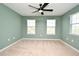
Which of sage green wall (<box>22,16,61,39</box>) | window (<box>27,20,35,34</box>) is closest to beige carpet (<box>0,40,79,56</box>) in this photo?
sage green wall (<box>22,16,61,39</box>)

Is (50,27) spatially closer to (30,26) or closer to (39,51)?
(30,26)

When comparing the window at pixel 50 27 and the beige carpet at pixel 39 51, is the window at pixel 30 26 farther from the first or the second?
the beige carpet at pixel 39 51

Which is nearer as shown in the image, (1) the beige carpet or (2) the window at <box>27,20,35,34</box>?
(1) the beige carpet

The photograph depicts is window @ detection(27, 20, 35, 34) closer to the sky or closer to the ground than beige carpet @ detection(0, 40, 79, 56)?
closer to the sky

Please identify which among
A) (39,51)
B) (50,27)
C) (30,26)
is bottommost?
(39,51)

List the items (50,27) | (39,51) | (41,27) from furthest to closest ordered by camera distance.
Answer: (41,27), (50,27), (39,51)

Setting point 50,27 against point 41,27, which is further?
point 41,27

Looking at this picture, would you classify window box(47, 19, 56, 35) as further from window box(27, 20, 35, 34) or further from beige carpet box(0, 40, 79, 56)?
beige carpet box(0, 40, 79, 56)

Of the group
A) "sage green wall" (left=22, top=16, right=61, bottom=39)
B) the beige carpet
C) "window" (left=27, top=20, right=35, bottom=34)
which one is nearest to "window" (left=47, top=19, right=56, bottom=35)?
"sage green wall" (left=22, top=16, right=61, bottom=39)

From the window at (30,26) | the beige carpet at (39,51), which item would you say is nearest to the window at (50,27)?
the window at (30,26)

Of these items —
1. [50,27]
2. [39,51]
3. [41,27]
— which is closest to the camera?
[39,51]

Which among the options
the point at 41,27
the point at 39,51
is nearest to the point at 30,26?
the point at 41,27

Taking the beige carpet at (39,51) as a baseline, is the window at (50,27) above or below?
above

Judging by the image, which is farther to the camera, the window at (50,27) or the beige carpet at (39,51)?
the window at (50,27)
